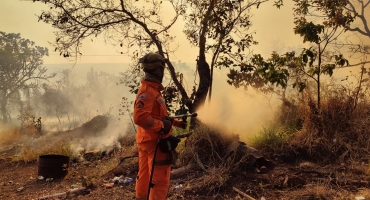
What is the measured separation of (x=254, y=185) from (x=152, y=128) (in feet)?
7.55

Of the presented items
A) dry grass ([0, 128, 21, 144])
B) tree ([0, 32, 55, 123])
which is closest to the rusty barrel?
dry grass ([0, 128, 21, 144])

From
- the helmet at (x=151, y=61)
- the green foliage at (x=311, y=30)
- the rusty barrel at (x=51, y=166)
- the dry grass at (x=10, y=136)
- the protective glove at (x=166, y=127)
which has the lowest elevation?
the dry grass at (x=10, y=136)

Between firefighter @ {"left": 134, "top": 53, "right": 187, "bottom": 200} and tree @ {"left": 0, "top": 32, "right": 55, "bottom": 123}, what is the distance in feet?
66.4

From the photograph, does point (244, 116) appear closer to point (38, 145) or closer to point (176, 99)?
point (176, 99)

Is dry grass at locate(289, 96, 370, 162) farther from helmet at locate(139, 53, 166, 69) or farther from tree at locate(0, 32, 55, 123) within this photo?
tree at locate(0, 32, 55, 123)

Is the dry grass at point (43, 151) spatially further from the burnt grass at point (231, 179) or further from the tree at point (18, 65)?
the tree at point (18, 65)

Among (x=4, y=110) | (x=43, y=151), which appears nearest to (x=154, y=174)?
(x=43, y=151)

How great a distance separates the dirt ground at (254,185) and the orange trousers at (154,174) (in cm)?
115

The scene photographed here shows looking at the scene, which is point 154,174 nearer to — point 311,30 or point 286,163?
point 286,163

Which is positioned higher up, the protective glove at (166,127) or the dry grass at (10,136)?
the protective glove at (166,127)

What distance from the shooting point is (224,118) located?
23.1ft

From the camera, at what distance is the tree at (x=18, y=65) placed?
805 inches

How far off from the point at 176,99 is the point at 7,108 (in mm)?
21389

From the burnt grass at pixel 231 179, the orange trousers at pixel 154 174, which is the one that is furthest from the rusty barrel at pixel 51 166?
the orange trousers at pixel 154 174
